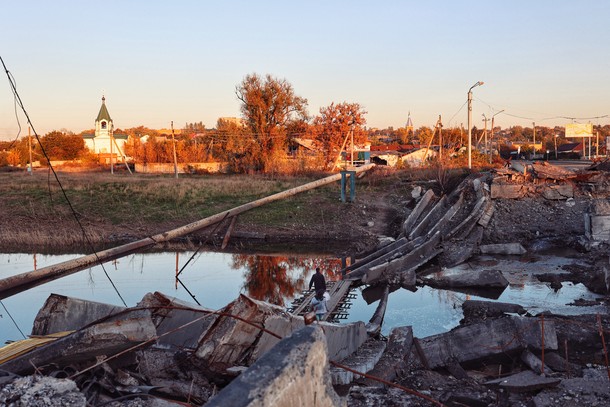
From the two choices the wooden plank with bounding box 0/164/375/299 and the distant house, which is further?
the distant house

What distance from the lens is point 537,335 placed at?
28.3 feet

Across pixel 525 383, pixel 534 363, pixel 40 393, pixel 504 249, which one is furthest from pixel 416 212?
pixel 40 393

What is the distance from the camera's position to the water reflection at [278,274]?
15.4 meters

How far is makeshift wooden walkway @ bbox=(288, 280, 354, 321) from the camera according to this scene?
1210 centimetres

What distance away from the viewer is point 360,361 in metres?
7.78

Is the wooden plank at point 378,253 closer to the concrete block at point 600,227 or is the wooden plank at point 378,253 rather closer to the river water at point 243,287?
the river water at point 243,287

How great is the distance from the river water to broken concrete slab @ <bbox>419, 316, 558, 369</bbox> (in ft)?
7.89

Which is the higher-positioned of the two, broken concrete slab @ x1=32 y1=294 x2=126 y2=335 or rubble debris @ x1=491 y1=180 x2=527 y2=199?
rubble debris @ x1=491 y1=180 x2=527 y2=199

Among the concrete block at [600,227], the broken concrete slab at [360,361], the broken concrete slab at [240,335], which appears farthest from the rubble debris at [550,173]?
the broken concrete slab at [240,335]

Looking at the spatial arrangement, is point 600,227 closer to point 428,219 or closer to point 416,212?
point 428,219

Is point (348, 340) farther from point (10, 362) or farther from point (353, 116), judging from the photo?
point (353, 116)

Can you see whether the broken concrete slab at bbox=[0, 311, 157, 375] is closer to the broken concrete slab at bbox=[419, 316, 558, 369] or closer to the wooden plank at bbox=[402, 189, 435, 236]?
the broken concrete slab at bbox=[419, 316, 558, 369]

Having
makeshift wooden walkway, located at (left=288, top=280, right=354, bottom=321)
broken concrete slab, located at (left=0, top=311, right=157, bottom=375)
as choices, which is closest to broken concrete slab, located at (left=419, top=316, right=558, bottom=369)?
makeshift wooden walkway, located at (left=288, top=280, right=354, bottom=321)

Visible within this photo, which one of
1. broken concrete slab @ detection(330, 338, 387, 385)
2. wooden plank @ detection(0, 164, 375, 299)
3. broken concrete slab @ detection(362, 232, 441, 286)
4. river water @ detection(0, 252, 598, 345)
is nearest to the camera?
broken concrete slab @ detection(330, 338, 387, 385)
